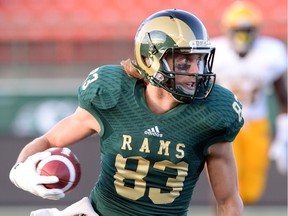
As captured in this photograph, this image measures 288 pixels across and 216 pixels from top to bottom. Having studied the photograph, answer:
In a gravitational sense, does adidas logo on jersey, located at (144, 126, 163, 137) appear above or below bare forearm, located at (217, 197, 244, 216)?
above

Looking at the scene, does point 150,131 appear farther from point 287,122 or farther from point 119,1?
point 119,1

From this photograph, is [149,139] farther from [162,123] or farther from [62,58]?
[62,58]

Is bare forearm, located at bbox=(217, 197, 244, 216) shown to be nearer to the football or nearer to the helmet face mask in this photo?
Answer: the helmet face mask

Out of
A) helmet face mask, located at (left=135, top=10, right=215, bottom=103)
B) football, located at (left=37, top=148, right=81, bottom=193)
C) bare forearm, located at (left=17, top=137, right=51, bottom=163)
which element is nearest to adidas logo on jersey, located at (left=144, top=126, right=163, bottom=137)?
helmet face mask, located at (left=135, top=10, right=215, bottom=103)

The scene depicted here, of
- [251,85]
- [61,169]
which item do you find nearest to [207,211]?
[251,85]

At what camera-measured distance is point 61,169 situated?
299 centimetres

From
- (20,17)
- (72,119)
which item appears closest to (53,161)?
(72,119)

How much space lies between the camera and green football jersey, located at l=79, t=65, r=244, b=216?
2936 millimetres

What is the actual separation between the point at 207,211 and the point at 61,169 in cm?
426

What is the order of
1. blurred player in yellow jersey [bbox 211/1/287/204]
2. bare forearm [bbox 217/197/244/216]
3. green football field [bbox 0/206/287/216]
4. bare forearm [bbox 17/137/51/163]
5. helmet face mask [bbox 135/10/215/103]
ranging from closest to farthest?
helmet face mask [bbox 135/10/215/103] < bare forearm [bbox 217/197/244/216] < bare forearm [bbox 17/137/51/163] < blurred player in yellow jersey [bbox 211/1/287/204] < green football field [bbox 0/206/287/216]

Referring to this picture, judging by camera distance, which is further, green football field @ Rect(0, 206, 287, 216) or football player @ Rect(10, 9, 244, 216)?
green football field @ Rect(0, 206, 287, 216)

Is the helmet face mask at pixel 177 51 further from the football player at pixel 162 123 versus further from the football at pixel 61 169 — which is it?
the football at pixel 61 169

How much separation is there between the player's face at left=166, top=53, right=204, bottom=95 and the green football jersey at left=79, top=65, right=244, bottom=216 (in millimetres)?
81

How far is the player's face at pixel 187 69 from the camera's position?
289 centimetres
